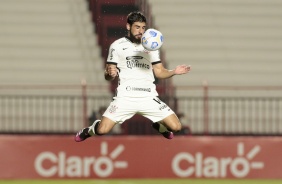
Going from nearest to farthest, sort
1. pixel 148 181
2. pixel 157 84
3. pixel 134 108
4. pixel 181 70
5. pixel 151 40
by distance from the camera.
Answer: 1. pixel 151 40
2. pixel 181 70
3. pixel 134 108
4. pixel 148 181
5. pixel 157 84

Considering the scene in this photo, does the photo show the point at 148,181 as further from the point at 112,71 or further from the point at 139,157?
the point at 112,71

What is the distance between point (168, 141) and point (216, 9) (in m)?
6.34

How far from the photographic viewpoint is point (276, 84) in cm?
2406

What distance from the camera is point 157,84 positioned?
23312mm

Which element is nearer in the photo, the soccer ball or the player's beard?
the soccer ball

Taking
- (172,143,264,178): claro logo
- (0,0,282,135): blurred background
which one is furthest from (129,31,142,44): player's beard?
(0,0,282,135): blurred background

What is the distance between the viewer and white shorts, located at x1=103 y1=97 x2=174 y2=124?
549 inches

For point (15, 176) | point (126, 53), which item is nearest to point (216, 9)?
point (15, 176)

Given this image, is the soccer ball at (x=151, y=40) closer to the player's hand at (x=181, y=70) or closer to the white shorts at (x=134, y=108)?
the player's hand at (x=181, y=70)

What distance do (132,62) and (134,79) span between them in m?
0.25

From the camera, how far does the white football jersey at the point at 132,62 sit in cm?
1357

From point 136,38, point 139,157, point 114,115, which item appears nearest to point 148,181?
point 139,157

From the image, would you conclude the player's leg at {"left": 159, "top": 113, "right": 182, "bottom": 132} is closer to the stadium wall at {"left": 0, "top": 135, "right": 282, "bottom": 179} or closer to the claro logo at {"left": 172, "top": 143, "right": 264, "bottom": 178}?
the stadium wall at {"left": 0, "top": 135, "right": 282, "bottom": 179}

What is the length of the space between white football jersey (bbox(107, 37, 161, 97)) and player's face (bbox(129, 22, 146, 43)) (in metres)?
0.12
